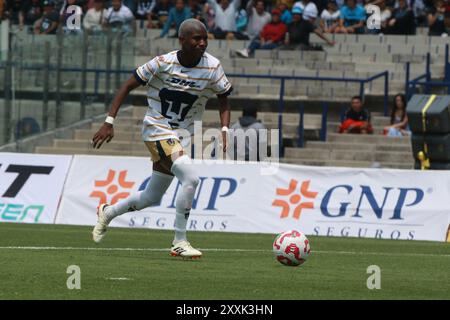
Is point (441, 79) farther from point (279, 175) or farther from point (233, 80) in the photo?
point (279, 175)

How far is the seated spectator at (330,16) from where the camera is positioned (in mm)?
32500

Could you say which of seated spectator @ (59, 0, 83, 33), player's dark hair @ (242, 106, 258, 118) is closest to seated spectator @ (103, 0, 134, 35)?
seated spectator @ (59, 0, 83, 33)

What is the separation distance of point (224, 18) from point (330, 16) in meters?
2.73

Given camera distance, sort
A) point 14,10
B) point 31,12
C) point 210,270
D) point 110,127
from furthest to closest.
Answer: point 14,10
point 31,12
point 110,127
point 210,270

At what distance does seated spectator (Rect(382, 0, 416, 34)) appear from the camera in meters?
31.4

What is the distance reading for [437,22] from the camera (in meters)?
31.3

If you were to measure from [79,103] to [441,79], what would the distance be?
8.56 m

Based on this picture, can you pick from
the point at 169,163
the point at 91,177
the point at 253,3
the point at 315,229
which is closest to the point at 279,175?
the point at 315,229

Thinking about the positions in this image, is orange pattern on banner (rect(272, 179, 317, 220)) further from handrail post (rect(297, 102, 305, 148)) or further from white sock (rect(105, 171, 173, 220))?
white sock (rect(105, 171, 173, 220))

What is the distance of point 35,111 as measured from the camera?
95.1ft

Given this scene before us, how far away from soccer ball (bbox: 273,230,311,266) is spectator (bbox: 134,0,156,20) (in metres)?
22.4

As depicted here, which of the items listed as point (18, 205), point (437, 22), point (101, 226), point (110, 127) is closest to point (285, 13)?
point (437, 22)

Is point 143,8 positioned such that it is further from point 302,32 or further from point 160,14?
point 302,32

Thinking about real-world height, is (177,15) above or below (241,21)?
above
